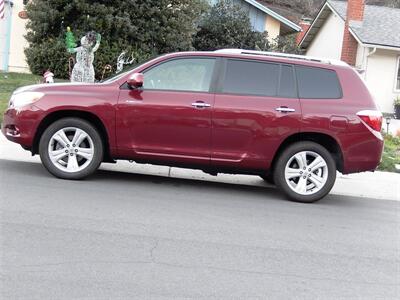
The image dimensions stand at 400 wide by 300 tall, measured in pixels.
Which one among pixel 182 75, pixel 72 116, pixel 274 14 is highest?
pixel 274 14

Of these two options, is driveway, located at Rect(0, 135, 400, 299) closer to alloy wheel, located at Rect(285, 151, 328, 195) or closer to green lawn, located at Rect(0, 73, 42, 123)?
alloy wheel, located at Rect(285, 151, 328, 195)

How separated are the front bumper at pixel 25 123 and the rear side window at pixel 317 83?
11.1 ft

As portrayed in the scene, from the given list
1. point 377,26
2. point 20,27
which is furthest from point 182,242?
point 377,26

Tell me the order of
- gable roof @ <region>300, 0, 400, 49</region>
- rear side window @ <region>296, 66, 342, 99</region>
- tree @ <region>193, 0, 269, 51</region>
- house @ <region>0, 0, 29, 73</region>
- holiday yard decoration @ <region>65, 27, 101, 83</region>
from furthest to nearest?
1. gable roof @ <region>300, 0, 400, 49</region>
2. house @ <region>0, 0, 29, 73</region>
3. tree @ <region>193, 0, 269, 51</region>
4. holiday yard decoration @ <region>65, 27, 101, 83</region>
5. rear side window @ <region>296, 66, 342, 99</region>

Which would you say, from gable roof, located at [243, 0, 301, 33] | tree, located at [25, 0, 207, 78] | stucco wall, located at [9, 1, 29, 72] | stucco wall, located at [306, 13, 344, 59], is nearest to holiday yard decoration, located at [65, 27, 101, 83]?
tree, located at [25, 0, 207, 78]

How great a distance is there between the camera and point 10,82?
16953 millimetres

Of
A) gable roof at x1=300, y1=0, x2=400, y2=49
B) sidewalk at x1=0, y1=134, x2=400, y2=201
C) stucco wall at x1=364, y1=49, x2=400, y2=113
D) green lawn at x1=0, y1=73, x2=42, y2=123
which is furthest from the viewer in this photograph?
stucco wall at x1=364, y1=49, x2=400, y2=113

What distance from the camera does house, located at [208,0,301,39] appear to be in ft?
80.9

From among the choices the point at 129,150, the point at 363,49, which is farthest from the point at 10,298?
the point at 363,49

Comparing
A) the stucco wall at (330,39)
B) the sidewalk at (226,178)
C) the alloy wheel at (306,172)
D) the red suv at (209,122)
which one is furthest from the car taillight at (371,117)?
the stucco wall at (330,39)

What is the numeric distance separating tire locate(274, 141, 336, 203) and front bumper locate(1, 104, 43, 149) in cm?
315

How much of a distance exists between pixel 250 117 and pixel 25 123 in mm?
2862

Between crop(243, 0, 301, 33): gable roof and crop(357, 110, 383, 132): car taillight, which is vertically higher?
crop(243, 0, 301, 33): gable roof

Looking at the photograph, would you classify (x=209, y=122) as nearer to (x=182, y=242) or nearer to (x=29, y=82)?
(x=182, y=242)
